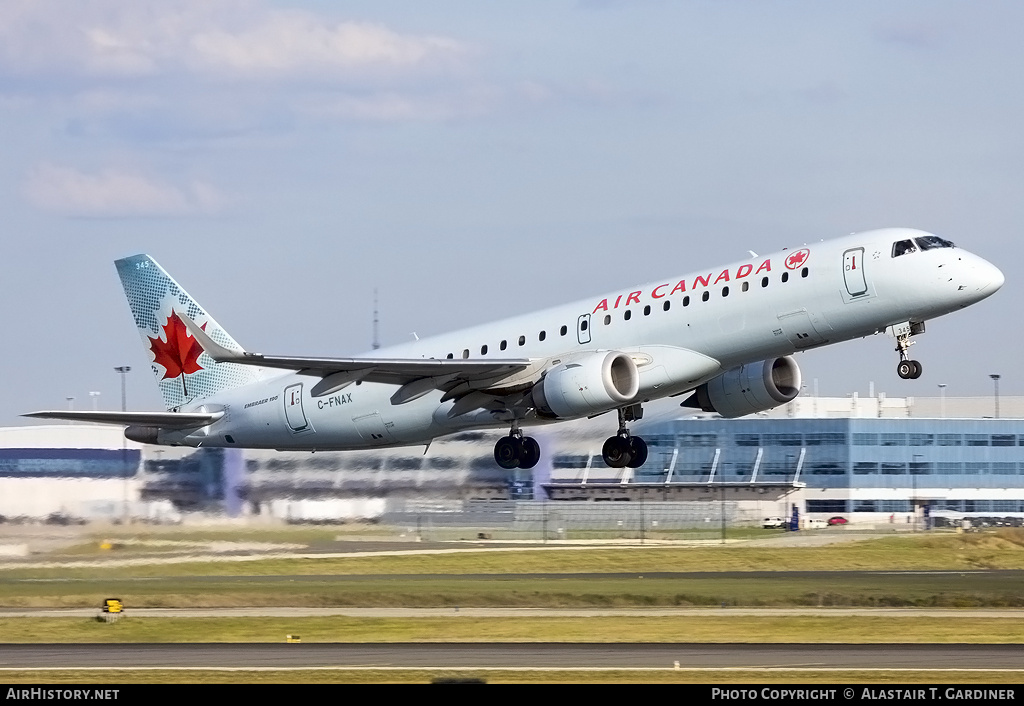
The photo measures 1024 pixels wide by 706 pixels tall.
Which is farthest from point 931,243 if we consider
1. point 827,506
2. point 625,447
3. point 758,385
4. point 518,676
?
point 827,506

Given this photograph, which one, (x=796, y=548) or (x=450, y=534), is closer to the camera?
(x=450, y=534)

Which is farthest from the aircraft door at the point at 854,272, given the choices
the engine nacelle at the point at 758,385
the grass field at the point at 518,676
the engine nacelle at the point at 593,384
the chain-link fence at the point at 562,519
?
the chain-link fence at the point at 562,519

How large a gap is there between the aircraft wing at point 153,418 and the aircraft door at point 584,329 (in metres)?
12.1

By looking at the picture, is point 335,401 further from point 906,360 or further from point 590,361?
point 906,360

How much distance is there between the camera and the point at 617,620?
40656 millimetres

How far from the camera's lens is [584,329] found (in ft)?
127

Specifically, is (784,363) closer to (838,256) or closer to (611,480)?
Answer: (838,256)

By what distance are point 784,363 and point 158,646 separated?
17.4 metres

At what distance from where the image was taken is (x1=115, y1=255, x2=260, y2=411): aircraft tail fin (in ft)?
152

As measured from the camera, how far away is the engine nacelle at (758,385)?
4091 cm

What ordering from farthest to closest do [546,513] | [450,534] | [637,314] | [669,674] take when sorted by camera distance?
[546,513], [450,534], [637,314], [669,674]

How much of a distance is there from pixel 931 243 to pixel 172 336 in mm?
23742

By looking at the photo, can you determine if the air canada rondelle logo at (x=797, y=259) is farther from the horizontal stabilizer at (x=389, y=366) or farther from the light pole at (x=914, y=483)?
the light pole at (x=914, y=483)

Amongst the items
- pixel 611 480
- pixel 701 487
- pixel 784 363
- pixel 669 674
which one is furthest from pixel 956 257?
pixel 701 487
